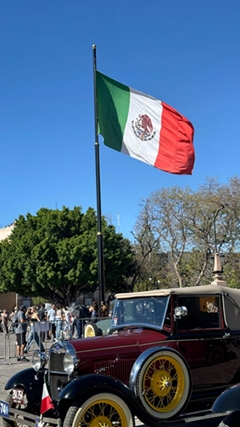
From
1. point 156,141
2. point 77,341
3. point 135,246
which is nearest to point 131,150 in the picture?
point 156,141

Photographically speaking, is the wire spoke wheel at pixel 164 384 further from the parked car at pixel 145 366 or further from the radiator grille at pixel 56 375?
the radiator grille at pixel 56 375

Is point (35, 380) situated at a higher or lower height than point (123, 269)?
lower

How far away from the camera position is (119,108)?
47.6ft

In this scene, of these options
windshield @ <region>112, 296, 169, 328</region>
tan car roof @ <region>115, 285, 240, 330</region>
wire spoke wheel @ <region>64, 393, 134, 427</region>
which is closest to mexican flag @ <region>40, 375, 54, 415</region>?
wire spoke wheel @ <region>64, 393, 134, 427</region>

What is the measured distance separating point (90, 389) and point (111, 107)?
1018 centimetres

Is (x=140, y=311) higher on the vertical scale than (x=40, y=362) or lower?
higher

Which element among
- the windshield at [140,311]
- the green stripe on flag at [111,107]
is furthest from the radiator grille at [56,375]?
the green stripe on flag at [111,107]

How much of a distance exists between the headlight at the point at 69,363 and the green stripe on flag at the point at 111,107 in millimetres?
8727

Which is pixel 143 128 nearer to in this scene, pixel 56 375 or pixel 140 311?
pixel 140 311

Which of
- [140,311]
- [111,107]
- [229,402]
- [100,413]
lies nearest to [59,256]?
[111,107]

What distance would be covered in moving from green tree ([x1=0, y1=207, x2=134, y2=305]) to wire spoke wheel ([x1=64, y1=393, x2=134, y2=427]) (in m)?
32.0

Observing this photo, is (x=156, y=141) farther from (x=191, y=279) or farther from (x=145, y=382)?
(x=191, y=279)

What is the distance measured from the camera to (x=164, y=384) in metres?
6.23

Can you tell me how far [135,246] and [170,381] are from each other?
127 feet
